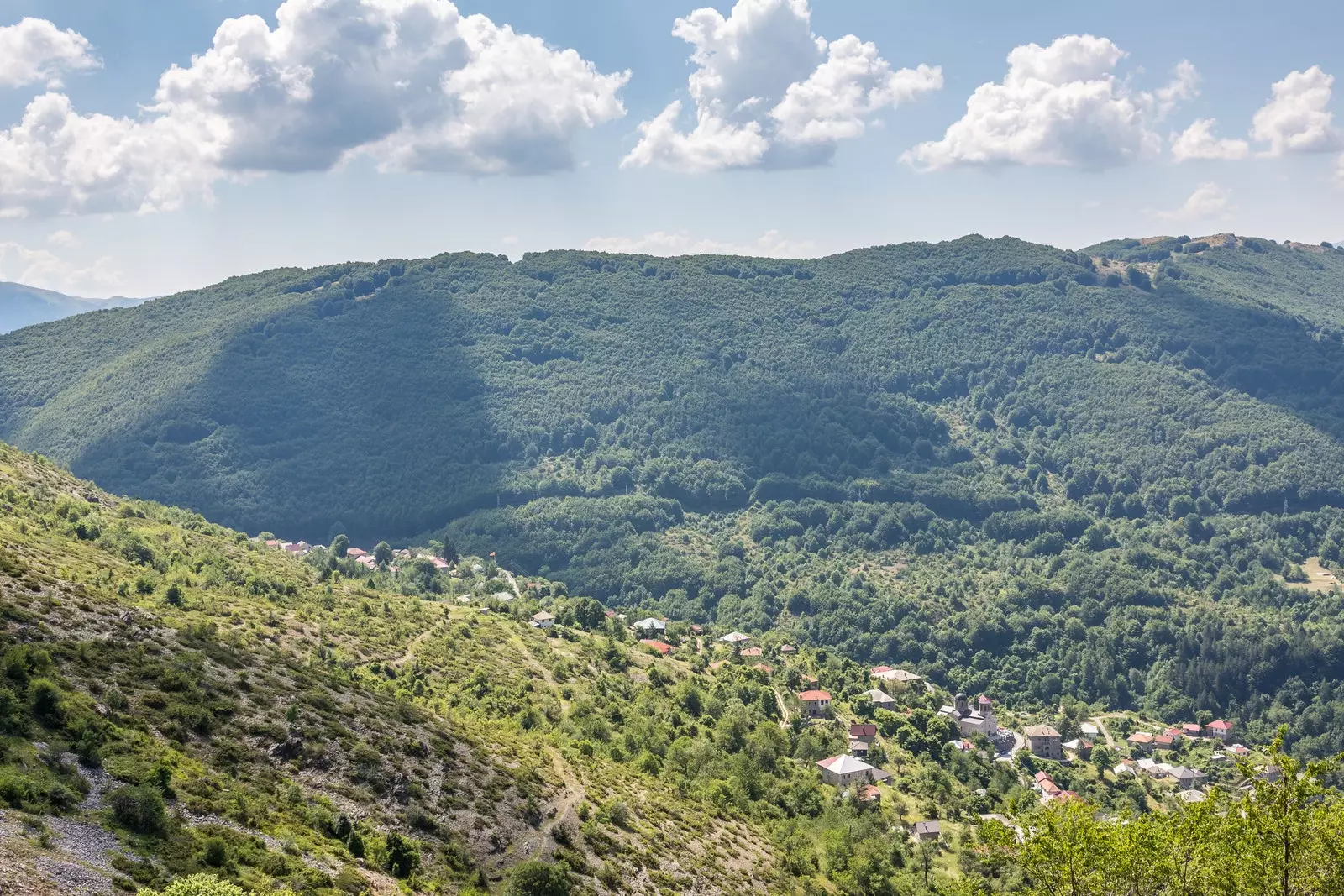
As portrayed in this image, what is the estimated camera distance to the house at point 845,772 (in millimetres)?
78125

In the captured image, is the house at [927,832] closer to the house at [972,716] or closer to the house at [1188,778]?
the house at [972,716]

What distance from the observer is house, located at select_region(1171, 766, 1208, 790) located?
107688mm

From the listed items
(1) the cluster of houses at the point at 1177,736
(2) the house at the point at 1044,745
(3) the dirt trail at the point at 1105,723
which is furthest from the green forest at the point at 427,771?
(3) the dirt trail at the point at 1105,723

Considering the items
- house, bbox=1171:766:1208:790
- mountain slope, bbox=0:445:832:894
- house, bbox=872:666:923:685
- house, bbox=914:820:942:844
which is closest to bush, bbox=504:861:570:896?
mountain slope, bbox=0:445:832:894

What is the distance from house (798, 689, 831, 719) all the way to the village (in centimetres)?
11

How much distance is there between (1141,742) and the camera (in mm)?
124625

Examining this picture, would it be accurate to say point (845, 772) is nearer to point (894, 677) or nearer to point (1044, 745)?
point (1044, 745)

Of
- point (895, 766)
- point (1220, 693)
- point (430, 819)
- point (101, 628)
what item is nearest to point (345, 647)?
point (101, 628)

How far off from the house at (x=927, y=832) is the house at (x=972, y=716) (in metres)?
39.2

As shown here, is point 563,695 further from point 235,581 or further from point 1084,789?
point 1084,789

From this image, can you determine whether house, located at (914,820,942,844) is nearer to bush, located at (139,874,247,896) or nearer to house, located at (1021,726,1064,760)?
house, located at (1021,726,1064,760)

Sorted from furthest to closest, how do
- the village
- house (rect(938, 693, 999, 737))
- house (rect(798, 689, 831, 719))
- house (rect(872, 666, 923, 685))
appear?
house (rect(872, 666, 923, 685))
house (rect(938, 693, 999, 737))
house (rect(798, 689, 831, 719))
the village

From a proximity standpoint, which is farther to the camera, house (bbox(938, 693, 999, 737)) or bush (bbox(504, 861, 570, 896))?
house (bbox(938, 693, 999, 737))

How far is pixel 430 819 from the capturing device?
39.6 metres
